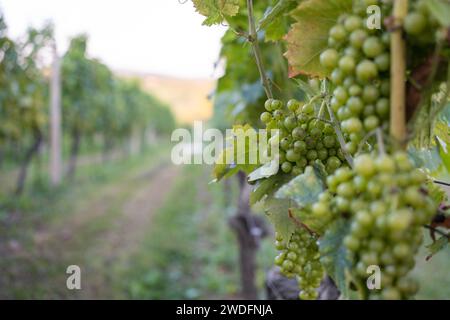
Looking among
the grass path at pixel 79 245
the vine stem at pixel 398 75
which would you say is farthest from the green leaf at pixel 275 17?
the grass path at pixel 79 245

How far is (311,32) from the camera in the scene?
1.06 metres

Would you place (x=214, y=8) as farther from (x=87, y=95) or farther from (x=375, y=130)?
(x=87, y=95)

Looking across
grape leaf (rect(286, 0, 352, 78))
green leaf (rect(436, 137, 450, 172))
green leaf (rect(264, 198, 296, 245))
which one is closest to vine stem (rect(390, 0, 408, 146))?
grape leaf (rect(286, 0, 352, 78))

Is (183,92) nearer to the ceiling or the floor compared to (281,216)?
nearer to the ceiling

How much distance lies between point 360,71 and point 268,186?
1.64ft

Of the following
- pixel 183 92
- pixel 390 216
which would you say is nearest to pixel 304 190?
pixel 390 216

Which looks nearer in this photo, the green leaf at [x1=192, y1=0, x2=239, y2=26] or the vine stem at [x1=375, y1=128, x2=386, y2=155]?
the vine stem at [x1=375, y1=128, x2=386, y2=155]

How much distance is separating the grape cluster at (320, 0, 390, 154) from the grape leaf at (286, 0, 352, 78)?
0.32ft

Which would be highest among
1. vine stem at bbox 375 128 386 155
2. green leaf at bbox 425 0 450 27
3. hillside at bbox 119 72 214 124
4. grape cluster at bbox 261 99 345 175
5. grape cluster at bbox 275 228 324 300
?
hillside at bbox 119 72 214 124

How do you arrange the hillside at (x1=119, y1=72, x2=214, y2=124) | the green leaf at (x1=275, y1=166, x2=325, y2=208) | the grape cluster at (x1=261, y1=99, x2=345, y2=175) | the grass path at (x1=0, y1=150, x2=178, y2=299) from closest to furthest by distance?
the green leaf at (x1=275, y1=166, x2=325, y2=208) → the grape cluster at (x1=261, y1=99, x2=345, y2=175) → the grass path at (x1=0, y1=150, x2=178, y2=299) → the hillside at (x1=119, y1=72, x2=214, y2=124)

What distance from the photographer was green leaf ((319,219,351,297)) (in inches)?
34.2

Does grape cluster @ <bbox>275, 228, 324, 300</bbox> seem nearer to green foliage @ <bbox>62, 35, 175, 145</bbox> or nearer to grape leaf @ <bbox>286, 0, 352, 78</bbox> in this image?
grape leaf @ <bbox>286, 0, 352, 78</bbox>

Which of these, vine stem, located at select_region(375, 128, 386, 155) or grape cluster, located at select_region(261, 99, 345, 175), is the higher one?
grape cluster, located at select_region(261, 99, 345, 175)

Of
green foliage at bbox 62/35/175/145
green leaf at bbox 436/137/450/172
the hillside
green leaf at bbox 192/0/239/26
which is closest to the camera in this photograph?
green leaf at bbox 192/0/239/26
